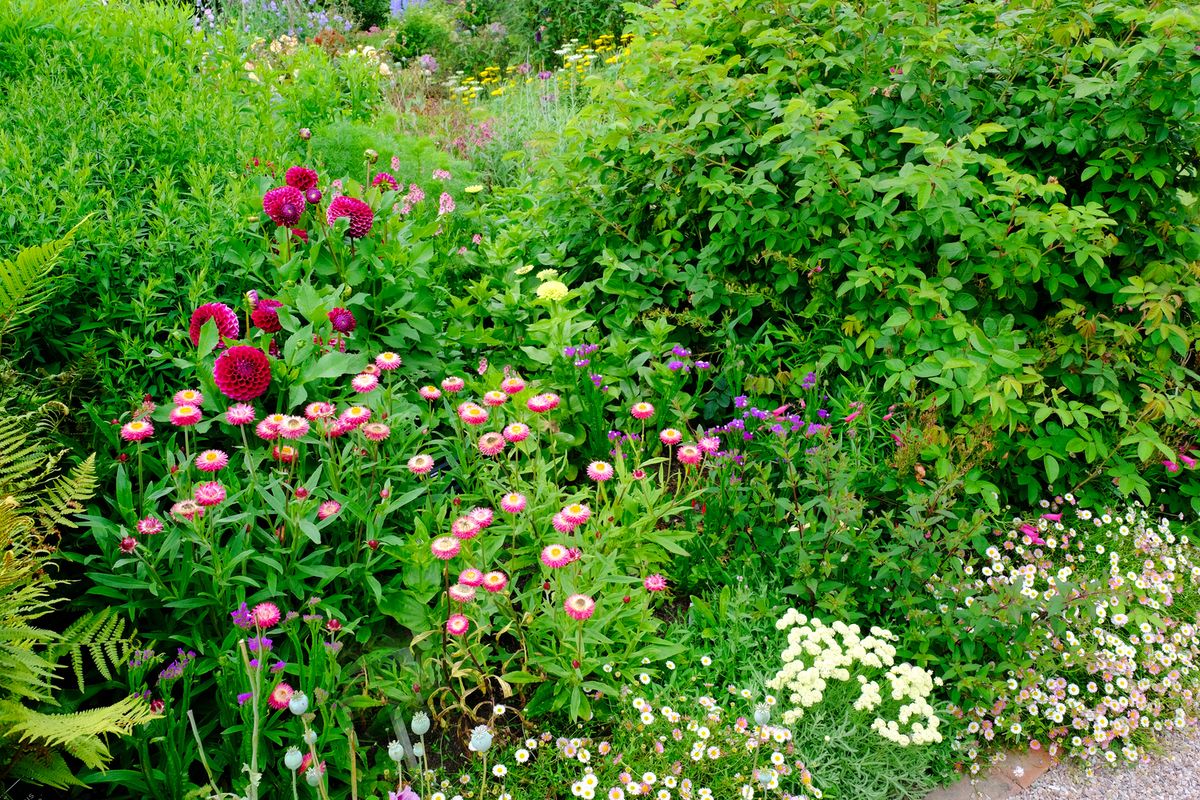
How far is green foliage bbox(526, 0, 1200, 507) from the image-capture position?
286cm

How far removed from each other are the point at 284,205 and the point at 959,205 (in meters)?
2.23

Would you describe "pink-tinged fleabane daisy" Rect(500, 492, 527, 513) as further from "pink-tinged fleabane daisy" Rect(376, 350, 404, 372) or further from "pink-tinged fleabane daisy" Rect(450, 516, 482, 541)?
"pink-tinged fleabane daisy" Rect(376, 350, 404, 372)

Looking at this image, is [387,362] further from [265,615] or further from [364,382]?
[265,615]

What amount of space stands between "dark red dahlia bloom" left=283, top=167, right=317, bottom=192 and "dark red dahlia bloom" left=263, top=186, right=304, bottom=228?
4 cm

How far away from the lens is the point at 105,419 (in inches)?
95.1

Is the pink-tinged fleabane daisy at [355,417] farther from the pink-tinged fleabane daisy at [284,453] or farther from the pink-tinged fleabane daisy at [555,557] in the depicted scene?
the pink-tinged fleabane daisy at [555,557]

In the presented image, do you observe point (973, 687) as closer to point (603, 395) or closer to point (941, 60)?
point (603, 395)

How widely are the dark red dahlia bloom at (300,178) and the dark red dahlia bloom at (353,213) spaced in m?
0.10

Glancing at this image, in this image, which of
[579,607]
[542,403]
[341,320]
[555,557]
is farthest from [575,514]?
[341,320]

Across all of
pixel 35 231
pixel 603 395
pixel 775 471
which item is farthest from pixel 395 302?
pixel 775 471

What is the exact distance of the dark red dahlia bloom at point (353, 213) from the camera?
2695 mm

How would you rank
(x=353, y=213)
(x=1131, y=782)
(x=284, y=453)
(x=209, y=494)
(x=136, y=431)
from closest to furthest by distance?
1. (x=209, y=494)
2. (x=136, y=431)
3. (x=284, y=453)
4. (x=1131, y=782)
5. (x=353, y=213)

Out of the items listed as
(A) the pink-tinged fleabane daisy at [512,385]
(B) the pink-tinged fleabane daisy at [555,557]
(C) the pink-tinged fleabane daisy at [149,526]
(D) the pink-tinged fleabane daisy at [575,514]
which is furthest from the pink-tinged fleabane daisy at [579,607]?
(C) the pink-tinged fleabane daisy at [149,526]

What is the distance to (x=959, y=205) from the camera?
2928mm
